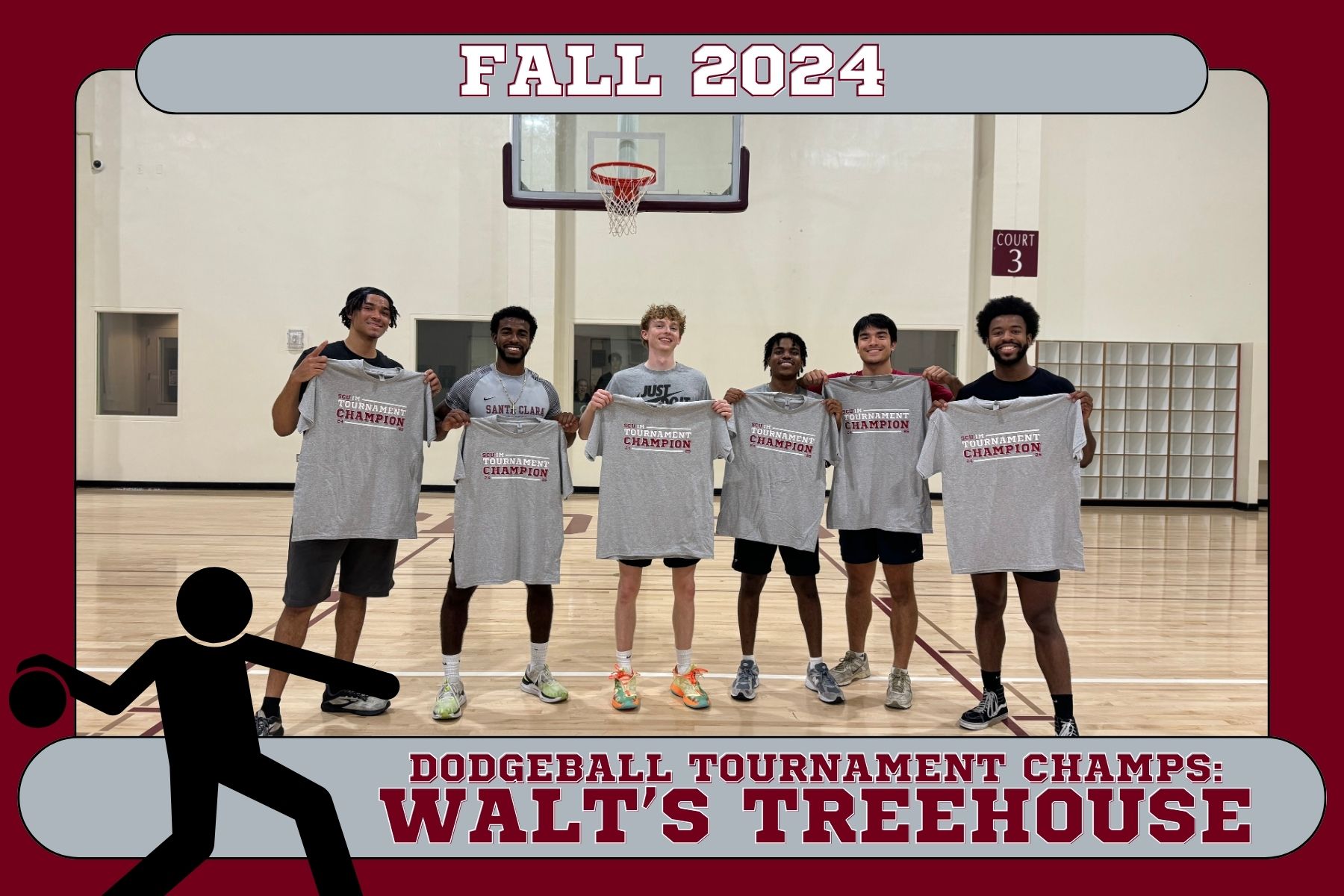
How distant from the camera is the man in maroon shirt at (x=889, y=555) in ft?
11.3

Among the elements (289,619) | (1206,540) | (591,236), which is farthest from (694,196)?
(1206,540)

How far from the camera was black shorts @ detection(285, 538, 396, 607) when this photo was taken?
3.17m

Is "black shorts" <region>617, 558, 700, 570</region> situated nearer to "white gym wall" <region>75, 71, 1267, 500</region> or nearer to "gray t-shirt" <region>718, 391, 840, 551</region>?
"gray t-shirt" <region>718, 391, 840, 551</region>

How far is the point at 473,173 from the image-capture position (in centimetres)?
1090

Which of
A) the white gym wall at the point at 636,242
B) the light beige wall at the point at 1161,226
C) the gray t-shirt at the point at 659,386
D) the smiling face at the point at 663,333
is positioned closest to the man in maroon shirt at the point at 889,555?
the gray t-shirt at the point at 659,386

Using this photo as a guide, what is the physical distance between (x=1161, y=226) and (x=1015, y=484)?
9741 millimetres

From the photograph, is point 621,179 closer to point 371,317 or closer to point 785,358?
point 785,358

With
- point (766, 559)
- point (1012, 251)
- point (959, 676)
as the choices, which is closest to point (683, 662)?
point (766, 559)

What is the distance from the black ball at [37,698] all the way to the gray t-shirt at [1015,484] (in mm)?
2699

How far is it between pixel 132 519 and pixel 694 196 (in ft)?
21.6

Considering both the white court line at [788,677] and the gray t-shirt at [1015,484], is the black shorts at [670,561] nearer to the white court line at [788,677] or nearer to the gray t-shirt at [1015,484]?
the white court line at [788,677]

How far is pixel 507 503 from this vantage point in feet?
11.0

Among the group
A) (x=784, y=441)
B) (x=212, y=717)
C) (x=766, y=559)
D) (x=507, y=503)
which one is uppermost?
(x=784, y=441)
